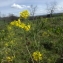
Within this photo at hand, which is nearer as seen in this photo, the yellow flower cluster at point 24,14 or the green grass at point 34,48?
the yellow flower cluster at point 24,14

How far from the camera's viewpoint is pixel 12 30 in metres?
8.73

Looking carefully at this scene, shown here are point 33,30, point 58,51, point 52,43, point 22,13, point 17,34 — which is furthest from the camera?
point 17,34

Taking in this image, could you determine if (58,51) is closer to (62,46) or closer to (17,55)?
(62,46)

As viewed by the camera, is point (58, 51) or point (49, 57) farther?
point (58, 51)

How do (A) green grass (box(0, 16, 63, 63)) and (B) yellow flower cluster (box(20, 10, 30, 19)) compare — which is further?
(A) green grass (box(0, 16, 63, 63))

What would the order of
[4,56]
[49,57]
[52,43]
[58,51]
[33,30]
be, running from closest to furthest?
1. [4,56]
2. [49,57]
3. [58,51]
4. [52,43]
5. [33,30]

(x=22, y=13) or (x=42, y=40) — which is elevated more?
(x=22, y=13)

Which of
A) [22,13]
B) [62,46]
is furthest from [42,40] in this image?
[22,13]

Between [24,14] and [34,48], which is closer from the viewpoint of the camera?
[24,14]

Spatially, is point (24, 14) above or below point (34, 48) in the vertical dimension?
above

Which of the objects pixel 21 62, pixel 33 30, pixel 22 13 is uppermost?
pixel 22 13

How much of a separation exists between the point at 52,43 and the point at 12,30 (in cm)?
202

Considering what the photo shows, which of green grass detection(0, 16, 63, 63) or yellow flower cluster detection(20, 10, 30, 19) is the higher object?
yellow flower cluster detection(20, 10, 30, 19)

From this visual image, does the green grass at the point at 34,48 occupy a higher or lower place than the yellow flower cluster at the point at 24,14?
lower
